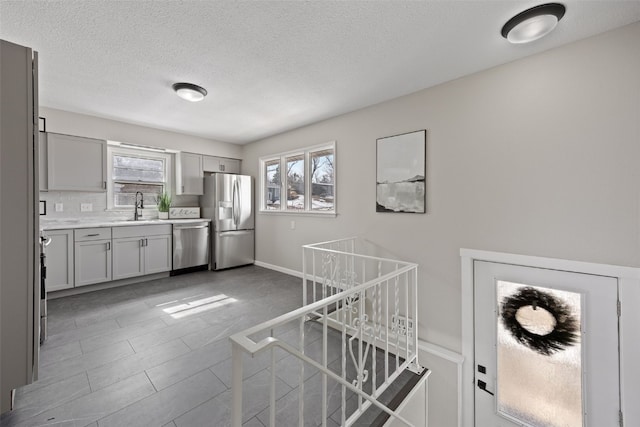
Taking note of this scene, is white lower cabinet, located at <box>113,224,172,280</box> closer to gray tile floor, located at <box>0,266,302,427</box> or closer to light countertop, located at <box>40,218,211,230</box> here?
light countertop, located at <box>40,218,211,230</box>

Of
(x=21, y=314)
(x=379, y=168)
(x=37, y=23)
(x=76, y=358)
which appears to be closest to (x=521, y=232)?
(x=379, y=168)

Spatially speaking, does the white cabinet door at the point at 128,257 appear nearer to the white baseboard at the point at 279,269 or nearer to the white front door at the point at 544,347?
the white baseboard at the point at 279,269

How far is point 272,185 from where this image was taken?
5.02 m

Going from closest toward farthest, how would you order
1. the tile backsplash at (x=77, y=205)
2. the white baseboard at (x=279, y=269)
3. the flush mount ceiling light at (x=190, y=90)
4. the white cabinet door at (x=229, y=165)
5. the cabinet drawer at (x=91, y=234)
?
the flush mount ceiling light at (x=190, y=90)
the cabinet drawer at (x=91, y=234)
the tile backsplash at (x=77, y=205)
the white baseboard at (x=279, y=269)
the white cabinet door at (x=229, y=165)

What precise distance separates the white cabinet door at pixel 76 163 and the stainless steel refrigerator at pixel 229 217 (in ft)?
5.17

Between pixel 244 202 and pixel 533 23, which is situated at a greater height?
pixel 533 23

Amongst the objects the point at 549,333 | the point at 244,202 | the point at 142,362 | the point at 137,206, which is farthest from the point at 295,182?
the point at 549,333

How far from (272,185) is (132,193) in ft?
7.89

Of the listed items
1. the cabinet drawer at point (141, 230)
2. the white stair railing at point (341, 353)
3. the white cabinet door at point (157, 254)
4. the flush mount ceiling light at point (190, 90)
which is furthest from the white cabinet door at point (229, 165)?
the white stair railing at point (341, 353)

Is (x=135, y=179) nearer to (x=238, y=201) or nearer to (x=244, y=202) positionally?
(x=238, y=201)

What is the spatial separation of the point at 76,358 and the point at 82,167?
290 cm

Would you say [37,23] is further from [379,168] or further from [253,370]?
[379,168]

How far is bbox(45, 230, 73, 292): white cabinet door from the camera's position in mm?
→ 3211

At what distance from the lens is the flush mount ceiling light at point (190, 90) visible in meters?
2.77
